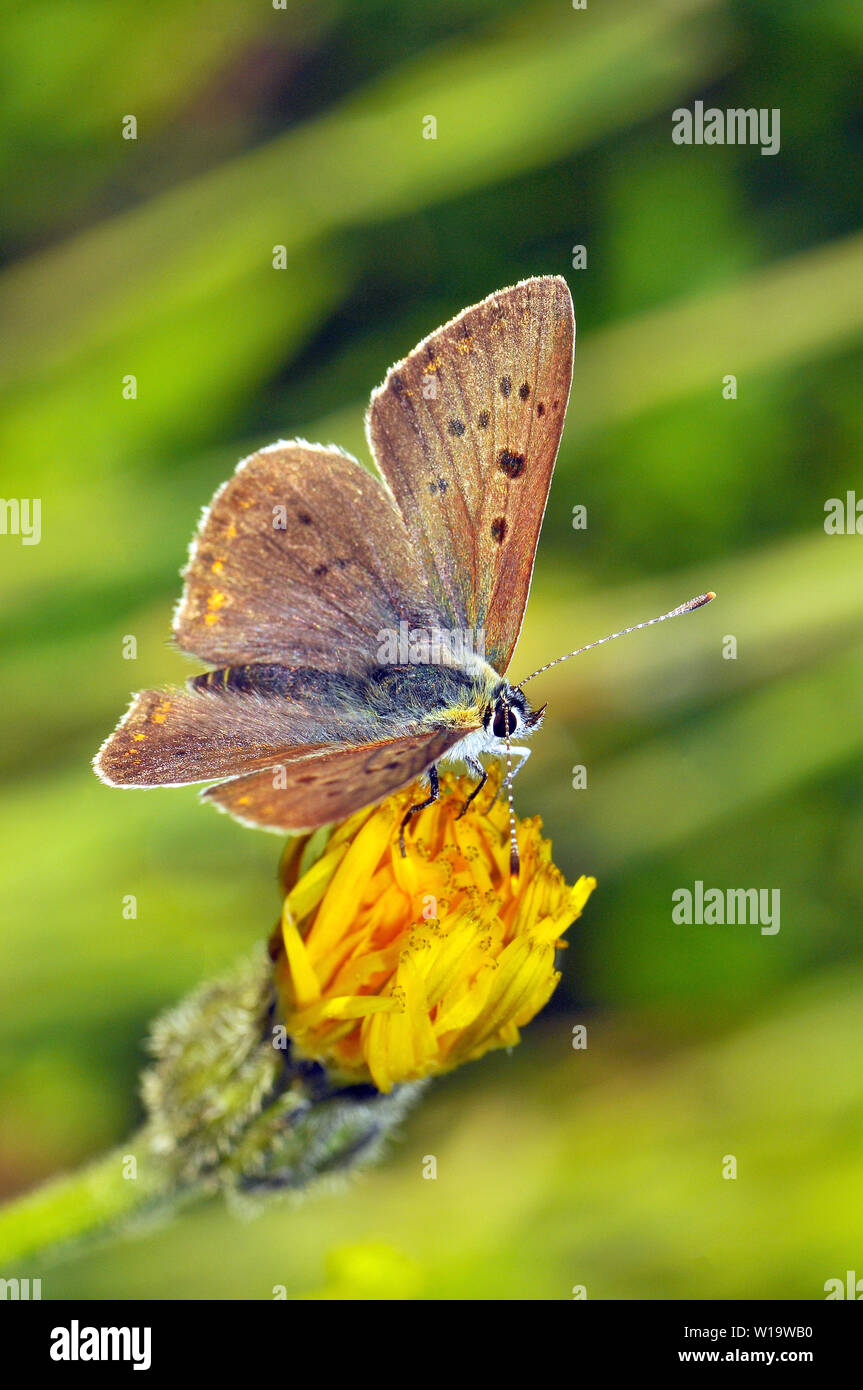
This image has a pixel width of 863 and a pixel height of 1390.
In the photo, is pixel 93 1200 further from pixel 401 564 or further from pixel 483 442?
pixel 483 442

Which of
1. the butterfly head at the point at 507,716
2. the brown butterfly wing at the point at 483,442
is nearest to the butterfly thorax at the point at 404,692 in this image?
the butterfly head at the point at 507,716

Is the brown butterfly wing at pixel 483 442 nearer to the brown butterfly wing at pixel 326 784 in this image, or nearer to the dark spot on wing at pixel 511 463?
the dark spot on wing at pixel 511 463

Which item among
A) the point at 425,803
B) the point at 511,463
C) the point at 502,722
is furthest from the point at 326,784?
the point at 511,463

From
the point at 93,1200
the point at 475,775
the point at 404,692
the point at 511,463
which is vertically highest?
the point at 511,463

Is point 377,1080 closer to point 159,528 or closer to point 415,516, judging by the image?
point 415,516

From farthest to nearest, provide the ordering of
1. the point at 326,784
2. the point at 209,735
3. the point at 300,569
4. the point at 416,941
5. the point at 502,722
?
the point at 300,569 < the point at 502,722 < the point at 209,735 < the point at 416,941 < the point at 326,784

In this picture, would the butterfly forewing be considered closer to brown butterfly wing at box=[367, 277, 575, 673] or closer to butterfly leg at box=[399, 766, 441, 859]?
butterfly leg at box=[399, 766, 441, 859]

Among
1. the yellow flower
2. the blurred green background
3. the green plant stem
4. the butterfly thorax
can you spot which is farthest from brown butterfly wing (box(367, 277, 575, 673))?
the green plant stem
